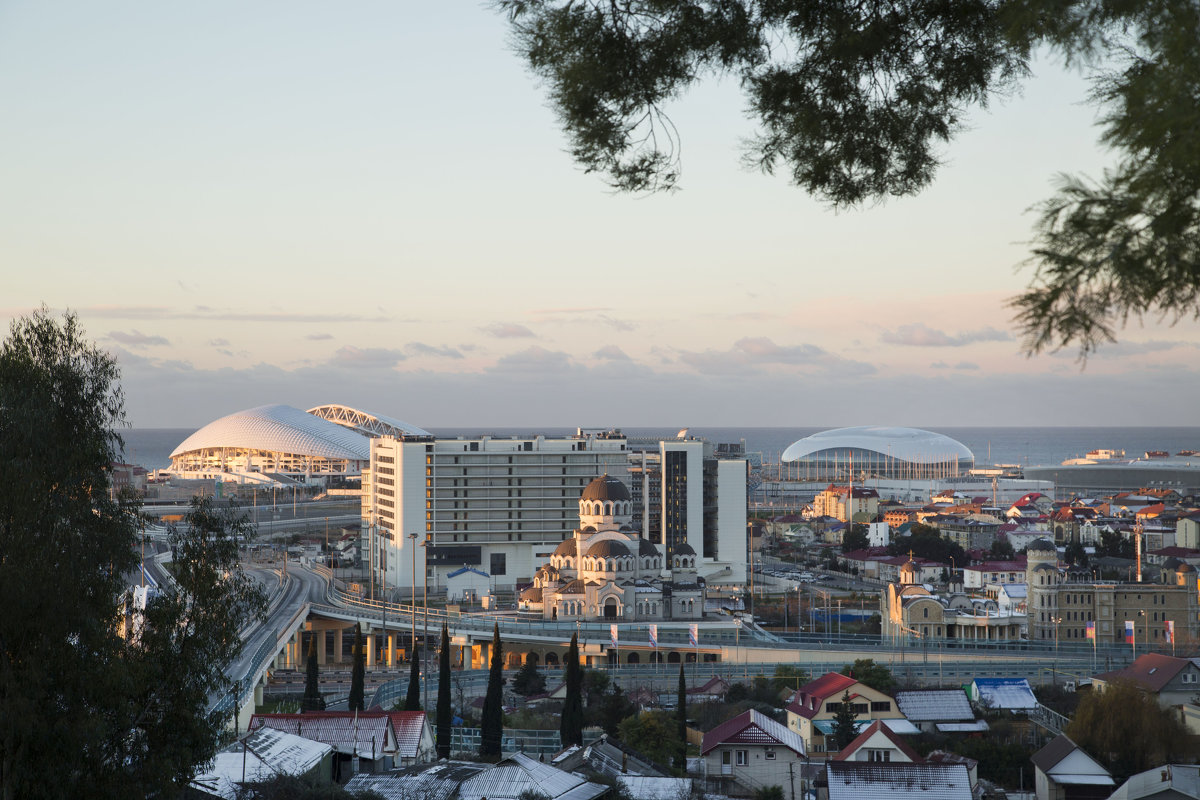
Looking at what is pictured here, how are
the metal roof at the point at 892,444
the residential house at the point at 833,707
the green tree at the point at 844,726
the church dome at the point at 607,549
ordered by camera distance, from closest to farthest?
1. the green tree at the point at 844,726
2. the residential house at the point at 833,707
3. the church dome at the point at 607,549
4. the metal roof at the point at 892,444

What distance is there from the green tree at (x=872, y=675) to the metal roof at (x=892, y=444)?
101 meters

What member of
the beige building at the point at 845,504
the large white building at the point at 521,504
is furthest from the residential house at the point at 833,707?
the beige building at the point at 845,504

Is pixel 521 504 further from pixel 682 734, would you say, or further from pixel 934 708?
pixel 682 734

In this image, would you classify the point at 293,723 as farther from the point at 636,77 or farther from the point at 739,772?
the point at 636,77

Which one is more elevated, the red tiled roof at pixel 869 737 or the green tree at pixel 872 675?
the red tiled roof at pixel 869 737

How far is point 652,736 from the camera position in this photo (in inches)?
956

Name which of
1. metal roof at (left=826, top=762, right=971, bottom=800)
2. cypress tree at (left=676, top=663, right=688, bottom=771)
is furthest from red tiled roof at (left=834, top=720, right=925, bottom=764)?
cypress tree at (left=676, top=663, right=688, bottom=771)

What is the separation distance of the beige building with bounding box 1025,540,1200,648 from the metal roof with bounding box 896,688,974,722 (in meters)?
A: 15.2

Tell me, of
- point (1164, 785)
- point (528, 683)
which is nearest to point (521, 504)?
point (528, 683)

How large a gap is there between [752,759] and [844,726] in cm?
316

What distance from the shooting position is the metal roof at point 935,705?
25891mm

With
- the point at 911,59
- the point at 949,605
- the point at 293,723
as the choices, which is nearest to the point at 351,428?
the point at 949,605

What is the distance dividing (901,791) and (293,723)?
31.2 ft

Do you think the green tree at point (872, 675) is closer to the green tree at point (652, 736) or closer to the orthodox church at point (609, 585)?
the green tree at point (652, 736)
